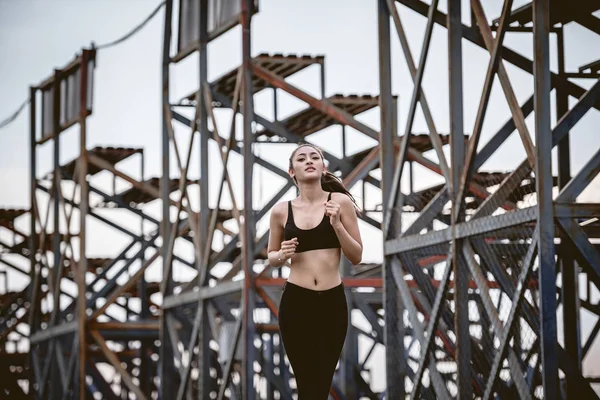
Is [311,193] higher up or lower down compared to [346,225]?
higher up

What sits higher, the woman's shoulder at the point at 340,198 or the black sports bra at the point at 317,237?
the woman's shoulder at the point at 340,198

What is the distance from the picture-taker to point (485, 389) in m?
13.8

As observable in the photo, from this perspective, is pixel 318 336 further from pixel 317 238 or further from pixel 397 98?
pixel 397 98

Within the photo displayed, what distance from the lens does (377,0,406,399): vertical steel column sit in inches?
666

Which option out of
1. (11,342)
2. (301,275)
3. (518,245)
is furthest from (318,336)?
(11,342)

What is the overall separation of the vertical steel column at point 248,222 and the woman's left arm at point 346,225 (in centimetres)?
1382

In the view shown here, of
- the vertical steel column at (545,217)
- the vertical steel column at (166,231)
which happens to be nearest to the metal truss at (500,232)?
the vertical steel column at (545,217)

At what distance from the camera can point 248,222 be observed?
21812 mm

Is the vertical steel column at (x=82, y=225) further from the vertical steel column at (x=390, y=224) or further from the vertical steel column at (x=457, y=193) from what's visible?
the vertical steel column at (x=457, y=193)

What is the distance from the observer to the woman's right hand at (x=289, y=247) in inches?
282

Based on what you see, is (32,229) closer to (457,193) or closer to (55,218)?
(55,218)

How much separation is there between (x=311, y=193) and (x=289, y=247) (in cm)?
38

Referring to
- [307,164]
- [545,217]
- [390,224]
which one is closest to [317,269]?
[307,164]

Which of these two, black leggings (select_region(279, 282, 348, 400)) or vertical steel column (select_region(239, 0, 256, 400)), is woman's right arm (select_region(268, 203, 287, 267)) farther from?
vertical steel column (select_region(239, 0, 256, 400))
